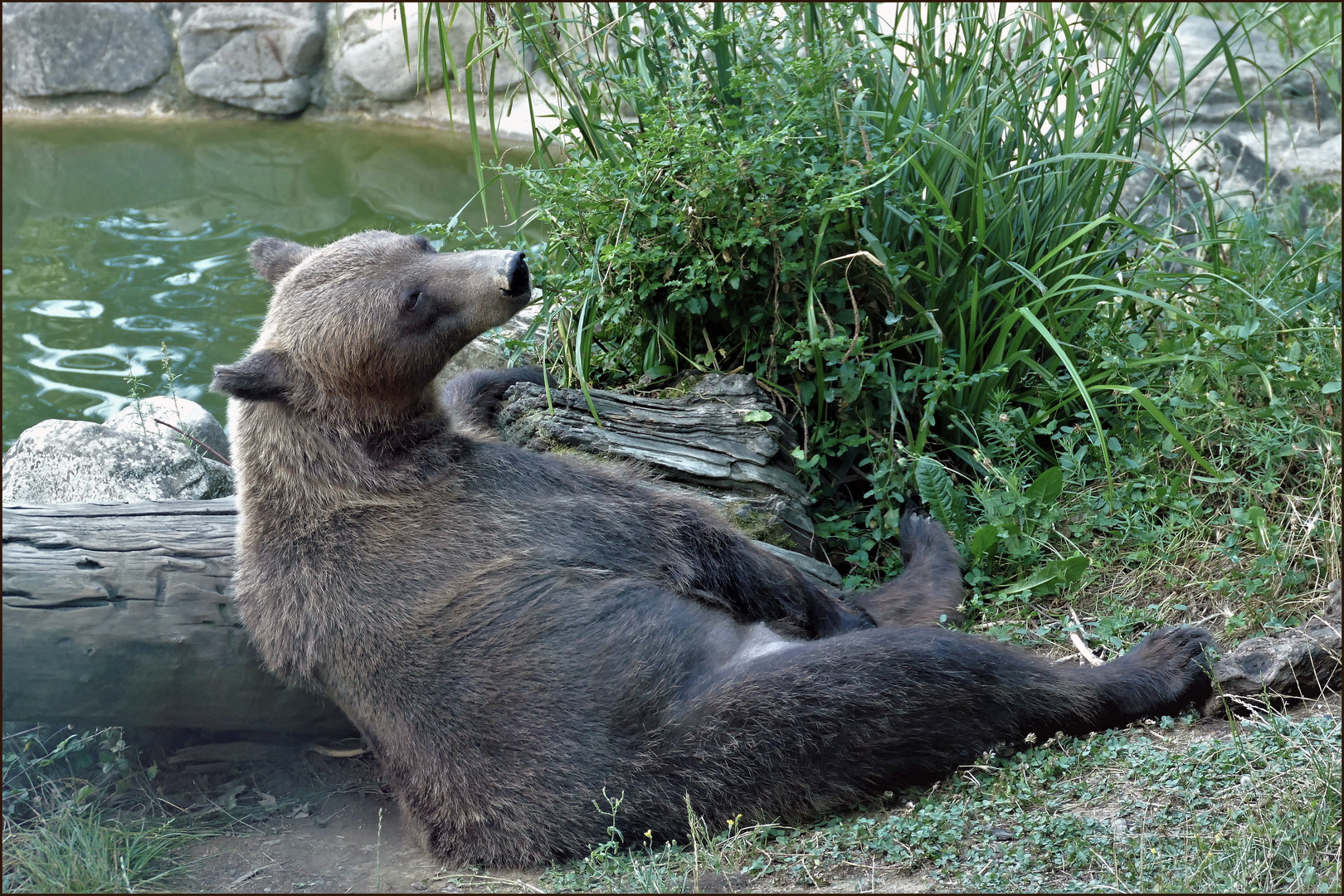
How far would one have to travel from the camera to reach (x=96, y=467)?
6172mm

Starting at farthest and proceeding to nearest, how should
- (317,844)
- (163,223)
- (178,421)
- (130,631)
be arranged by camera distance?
(163,223) < (178,421) < (130,631) < (317,844)

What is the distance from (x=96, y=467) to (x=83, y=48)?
1297cm

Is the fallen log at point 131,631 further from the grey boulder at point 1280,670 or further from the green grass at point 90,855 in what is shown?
the grey boulder at point 1280,670

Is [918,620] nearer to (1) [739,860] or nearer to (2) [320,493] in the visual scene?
(1) [739,860]

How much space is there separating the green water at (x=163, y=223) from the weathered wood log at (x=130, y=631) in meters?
4.27

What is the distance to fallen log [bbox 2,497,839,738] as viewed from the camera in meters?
4.02

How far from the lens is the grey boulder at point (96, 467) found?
6.12m

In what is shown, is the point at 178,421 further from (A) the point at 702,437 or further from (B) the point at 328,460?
(A) the point at 702,437

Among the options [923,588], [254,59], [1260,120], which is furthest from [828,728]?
[254,59]

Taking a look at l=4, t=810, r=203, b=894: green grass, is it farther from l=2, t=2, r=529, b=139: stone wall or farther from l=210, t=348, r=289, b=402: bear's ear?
l=2, t=2, r=529, b=139: stone wall

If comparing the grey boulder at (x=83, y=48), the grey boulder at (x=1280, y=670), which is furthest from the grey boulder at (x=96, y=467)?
the grey boulder at (x=83, y=48)

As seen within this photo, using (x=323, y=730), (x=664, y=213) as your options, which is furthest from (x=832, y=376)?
(x=323, y=730)

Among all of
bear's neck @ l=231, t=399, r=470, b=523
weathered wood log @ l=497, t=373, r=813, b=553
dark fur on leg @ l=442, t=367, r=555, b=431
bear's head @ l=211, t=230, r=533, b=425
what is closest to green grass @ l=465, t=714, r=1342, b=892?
bear's neck @ l=231, t=399, r=470, b=523

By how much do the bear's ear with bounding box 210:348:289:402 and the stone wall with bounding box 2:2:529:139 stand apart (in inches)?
501
